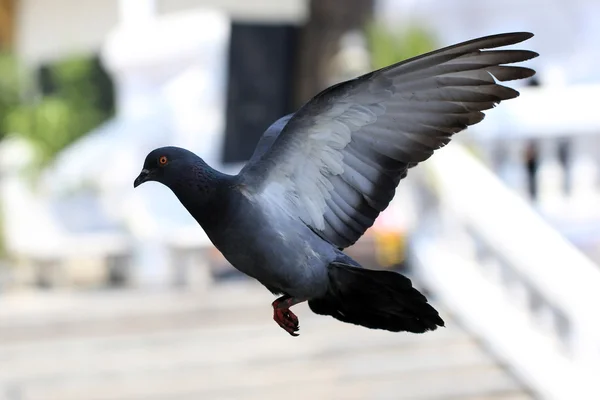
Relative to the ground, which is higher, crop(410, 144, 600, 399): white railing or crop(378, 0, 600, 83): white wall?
crop(378, 0, 600, 83): white wall

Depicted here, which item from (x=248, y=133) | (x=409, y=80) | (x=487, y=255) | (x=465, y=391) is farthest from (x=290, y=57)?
(x=409, y=80)

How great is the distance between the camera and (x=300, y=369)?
219cm

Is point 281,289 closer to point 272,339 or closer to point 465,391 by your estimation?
point 465,391

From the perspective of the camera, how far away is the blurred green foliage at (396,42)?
3090 millimetres

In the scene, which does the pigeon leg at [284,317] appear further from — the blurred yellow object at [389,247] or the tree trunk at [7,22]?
the tree trunk at [7,22]

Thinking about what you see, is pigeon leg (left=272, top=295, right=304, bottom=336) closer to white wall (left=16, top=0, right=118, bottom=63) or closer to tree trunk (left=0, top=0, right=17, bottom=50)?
white wall (left=16, top=0, right=118, bottom=63)

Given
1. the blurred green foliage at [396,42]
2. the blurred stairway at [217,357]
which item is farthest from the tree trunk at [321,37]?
the blurred stairway at [217,357]

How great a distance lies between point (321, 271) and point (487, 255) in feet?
7.11

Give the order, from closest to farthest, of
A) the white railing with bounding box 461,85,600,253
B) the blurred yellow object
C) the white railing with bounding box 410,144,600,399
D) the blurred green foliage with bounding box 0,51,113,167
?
the white railing with bounding box 410,144,600,399 < the white railing with bounding box 461,85,600,253 < the blurred yellow object < the blurred green foliage with bounding box 0,51,113,167

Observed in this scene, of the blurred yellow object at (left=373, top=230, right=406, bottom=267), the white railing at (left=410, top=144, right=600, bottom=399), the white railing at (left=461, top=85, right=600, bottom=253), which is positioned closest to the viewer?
the white railing at (left=410, top=144, right=600, bottom=399)

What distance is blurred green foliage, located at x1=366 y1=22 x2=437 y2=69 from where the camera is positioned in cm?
309

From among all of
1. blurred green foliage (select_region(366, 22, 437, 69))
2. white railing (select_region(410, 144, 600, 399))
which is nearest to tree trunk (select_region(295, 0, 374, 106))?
blurred green foliage (select_region(366, 22, 437, 69))

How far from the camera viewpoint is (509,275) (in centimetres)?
Result: 247

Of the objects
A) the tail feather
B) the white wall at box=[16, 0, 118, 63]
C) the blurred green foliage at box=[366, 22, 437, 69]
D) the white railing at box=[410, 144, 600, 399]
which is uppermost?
the tail feather
